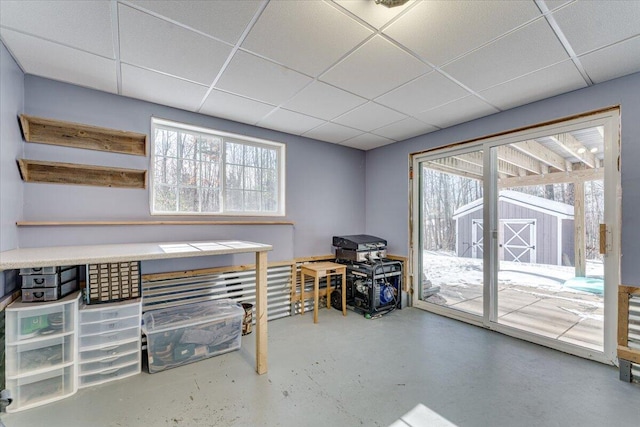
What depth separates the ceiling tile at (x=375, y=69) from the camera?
2.02 meters

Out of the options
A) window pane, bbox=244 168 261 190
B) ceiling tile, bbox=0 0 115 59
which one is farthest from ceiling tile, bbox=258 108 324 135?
ceiling tile, bbox=0 0 115 59

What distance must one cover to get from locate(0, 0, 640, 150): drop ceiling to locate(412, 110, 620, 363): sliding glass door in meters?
0.62

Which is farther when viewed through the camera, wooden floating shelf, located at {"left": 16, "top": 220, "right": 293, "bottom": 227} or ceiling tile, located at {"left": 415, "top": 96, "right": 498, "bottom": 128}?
ceiling tile, located at {"left": 415, "top": 96, "right": 498, "bottom": 128}

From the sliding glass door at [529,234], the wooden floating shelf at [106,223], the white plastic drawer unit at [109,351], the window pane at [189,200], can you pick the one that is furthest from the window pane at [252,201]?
the sliding glass door at [529,234]

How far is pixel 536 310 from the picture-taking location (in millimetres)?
3123

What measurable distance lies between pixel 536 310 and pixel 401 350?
171cm

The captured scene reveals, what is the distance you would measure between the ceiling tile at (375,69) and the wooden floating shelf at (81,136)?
6.65ft

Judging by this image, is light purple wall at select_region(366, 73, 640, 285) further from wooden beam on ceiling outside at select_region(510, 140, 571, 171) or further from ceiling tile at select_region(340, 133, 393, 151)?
wooden beam on ceiling outside at select_region(510, 140, 571, 171)

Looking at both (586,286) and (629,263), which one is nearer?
(629,263)

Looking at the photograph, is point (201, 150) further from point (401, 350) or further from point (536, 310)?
point (536, 310)

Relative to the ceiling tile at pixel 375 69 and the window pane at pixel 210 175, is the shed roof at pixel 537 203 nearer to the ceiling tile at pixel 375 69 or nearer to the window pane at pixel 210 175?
the ceiling tile at pixel 375 69

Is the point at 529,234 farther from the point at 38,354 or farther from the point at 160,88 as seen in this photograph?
the point at 38,354

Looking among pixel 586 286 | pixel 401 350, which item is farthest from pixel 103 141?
pixel 586 286

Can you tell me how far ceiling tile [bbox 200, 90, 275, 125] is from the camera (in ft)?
9.12
